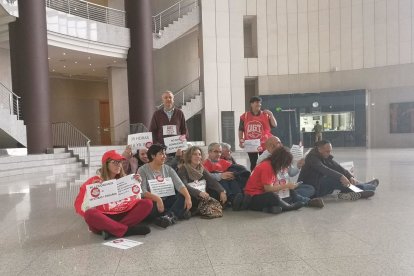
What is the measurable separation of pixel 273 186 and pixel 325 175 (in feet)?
4.38

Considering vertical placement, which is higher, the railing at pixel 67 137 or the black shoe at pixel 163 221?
the railing at pixel 67 137

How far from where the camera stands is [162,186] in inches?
190

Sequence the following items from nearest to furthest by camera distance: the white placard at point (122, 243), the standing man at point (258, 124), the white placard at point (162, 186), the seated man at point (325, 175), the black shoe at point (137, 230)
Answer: the white placard at point (122, 243)
the black shoe at point (137, 230)
the white placard at point (162, 186)
the seated man at point (325, 175)
the standing man at point (258, 124)

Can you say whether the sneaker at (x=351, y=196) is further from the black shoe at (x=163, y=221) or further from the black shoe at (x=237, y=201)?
the black shoe at (x=163, y=221)

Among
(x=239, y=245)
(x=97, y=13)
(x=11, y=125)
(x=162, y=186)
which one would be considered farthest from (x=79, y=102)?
(x=239, y=245)

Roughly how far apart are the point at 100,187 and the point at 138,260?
109 centimetres

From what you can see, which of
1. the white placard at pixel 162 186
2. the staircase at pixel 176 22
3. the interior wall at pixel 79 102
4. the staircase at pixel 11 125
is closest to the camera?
the white placard at pixel 162 186

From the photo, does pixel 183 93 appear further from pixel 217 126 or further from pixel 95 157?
pixel 95 157

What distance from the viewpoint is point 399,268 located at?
297 cm

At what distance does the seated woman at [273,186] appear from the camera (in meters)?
5.07

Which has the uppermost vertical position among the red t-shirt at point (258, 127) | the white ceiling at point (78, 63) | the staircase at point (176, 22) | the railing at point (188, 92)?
the staircase at point (176, 22)

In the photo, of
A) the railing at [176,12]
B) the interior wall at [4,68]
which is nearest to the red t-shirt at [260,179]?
the interior wall at [4,68]

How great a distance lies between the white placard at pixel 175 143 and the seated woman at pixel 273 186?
4.20 ft

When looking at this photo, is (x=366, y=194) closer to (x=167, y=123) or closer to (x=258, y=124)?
(x=258, y=124)
